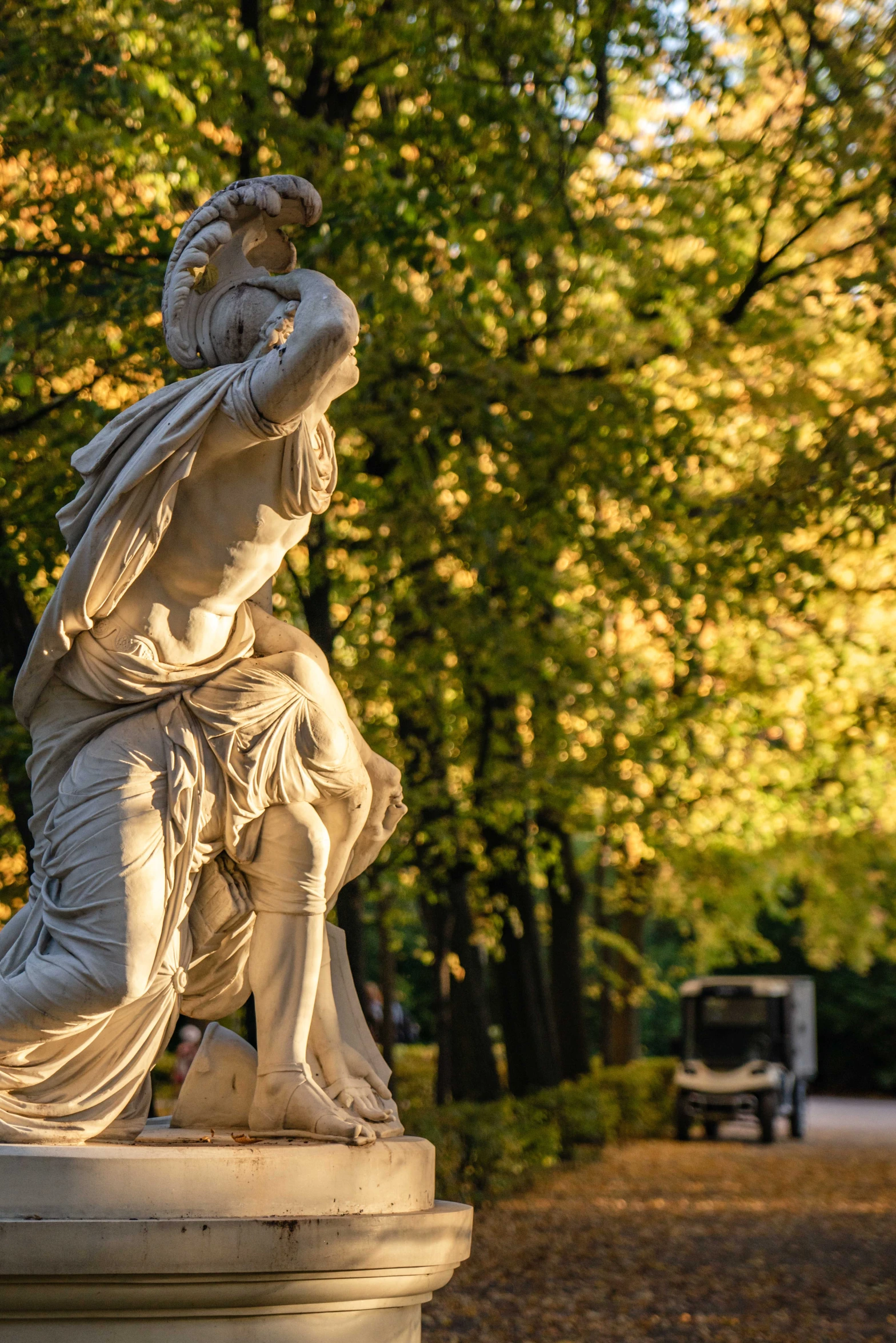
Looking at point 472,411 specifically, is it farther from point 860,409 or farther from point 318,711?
point 318,711

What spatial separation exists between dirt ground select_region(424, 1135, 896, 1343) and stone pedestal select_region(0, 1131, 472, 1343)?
584 centimetres

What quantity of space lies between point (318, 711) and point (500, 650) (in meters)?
8.26

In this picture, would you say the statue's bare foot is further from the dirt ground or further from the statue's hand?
the dirt ground

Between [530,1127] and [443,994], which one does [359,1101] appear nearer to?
[443,994]

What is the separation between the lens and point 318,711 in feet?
13.6

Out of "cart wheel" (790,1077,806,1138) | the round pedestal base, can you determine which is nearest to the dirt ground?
"cart wheel" (790,1077,806,1138)

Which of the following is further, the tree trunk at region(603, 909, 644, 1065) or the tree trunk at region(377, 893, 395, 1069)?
the tree trunk at region(603, 909, 644, 1065)

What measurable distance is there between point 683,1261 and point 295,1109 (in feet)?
29.6

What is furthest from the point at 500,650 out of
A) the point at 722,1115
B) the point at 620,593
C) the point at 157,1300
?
the point at 722,1115

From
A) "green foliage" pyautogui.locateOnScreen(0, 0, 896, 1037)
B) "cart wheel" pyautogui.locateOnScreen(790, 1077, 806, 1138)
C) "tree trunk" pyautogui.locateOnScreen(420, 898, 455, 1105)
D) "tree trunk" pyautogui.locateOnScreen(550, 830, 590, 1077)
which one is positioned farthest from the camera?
"cart wheel" pyautogui.locateOnScreen(790, 1077, 806, 1138)

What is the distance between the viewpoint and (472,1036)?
1634cm

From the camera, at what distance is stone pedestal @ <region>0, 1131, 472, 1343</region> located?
3.38 metres

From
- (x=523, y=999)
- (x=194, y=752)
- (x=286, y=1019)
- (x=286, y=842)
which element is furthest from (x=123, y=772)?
(x=523, y=999)

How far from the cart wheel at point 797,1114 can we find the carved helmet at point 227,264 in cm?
2138
